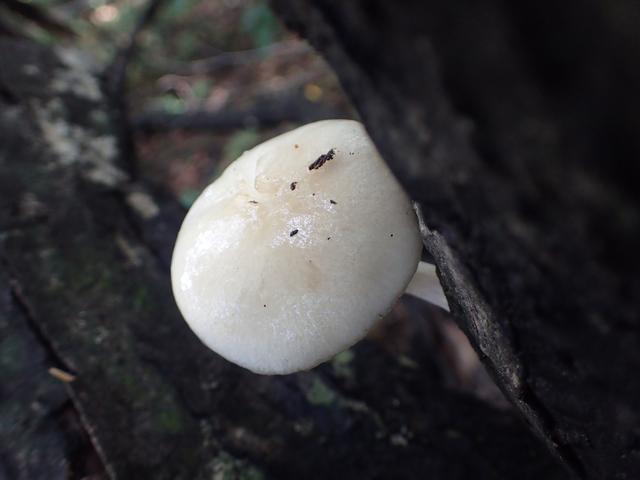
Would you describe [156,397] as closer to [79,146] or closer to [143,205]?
[143,205]

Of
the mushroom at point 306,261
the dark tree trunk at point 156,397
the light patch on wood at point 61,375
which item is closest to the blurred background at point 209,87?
the dark tree trunk at point 156,397

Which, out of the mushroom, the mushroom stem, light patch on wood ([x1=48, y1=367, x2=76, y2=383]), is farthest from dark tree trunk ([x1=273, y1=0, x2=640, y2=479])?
light patch on wood ([x1=48, y1=367, x2=76, y2=383])

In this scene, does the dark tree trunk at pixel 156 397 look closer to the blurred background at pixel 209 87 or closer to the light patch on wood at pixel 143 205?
the light patch on wood at pixel 143 205

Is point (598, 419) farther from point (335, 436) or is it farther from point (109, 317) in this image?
point (109, 317)

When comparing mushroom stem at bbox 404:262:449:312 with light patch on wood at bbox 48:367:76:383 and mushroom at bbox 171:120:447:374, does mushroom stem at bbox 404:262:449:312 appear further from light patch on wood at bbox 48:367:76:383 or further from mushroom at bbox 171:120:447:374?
light patch on wood at bbox 48:367:76:383

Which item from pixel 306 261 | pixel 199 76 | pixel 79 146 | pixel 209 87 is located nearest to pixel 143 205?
pixel 79 146

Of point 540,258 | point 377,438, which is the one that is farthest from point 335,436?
point 540,258
